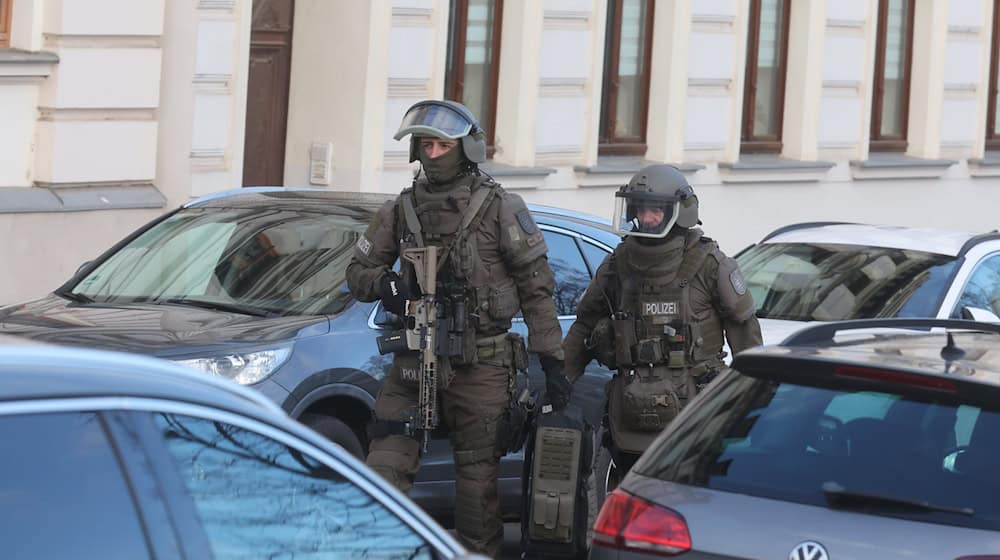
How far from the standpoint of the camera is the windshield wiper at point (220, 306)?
7.30 meters

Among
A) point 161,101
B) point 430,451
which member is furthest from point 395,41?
point 430,451

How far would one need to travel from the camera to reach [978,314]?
8609 mm

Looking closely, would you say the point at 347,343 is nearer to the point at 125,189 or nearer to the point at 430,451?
the point at 430,451

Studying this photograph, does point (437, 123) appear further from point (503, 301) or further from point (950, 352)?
point (950, 352)

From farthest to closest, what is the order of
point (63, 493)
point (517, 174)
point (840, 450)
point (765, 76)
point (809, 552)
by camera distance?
point (765, 76) < point (517, 174) < point (840, 450) < point (809, 552) < point (63, 493)

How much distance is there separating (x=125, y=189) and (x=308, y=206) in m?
4.16

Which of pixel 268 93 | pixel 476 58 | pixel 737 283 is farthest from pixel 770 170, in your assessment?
pixel 737 283

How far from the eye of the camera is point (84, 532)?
267 cm

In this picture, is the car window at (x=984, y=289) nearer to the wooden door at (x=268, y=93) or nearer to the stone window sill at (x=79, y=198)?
the stone window sill at (x=79, y=198)

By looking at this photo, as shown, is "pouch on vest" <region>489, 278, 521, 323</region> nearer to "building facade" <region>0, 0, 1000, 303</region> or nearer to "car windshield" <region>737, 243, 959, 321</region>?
"car windshield" <region>737, 243, 959, 321</region>

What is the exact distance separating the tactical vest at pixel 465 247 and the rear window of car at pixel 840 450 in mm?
1798

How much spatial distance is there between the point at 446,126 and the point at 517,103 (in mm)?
8317

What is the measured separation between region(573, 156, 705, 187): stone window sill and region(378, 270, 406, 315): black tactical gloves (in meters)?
8.92

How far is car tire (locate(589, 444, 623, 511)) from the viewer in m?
6.97
